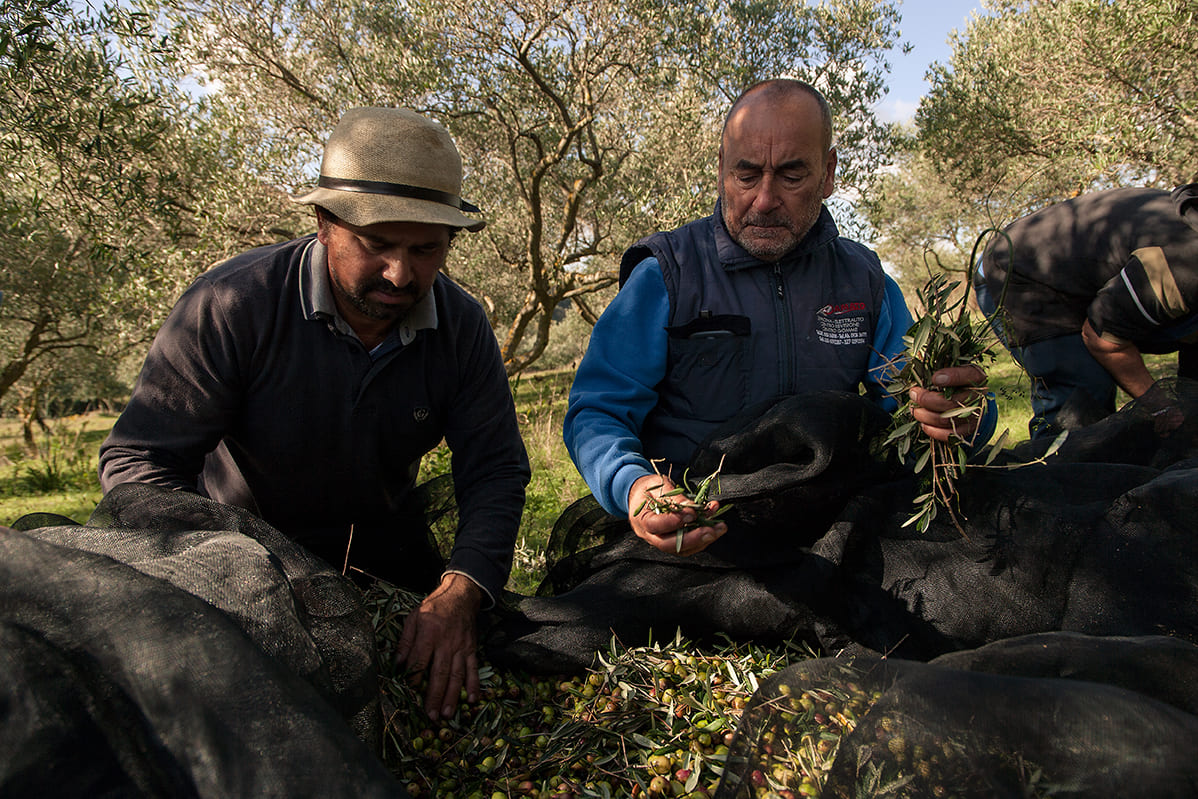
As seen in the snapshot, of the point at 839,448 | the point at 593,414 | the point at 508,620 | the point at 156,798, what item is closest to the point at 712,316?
the point at 593,414

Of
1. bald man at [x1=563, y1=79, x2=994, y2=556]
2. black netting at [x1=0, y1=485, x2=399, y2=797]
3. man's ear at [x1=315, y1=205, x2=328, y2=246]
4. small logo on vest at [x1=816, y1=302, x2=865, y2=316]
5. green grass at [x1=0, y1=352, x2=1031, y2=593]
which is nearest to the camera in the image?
black netting at [x1=0, y1=485, x2=399, y2=797]

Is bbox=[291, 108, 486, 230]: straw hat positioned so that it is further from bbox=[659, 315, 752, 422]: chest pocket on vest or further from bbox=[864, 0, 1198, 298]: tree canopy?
bbox=[864, 0, 1198, 298]: tree canopy

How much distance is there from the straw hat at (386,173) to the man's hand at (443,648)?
1.24 m

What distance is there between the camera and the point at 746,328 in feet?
9.12

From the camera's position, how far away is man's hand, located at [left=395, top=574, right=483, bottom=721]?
6.43 ft

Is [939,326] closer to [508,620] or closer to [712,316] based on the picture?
[712,316]

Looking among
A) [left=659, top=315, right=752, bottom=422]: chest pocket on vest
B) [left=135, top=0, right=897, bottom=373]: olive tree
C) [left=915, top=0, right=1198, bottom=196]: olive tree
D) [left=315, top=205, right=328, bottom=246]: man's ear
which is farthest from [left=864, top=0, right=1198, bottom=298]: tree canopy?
[left=315, top=205, right=328, bottom=246]: man's ear

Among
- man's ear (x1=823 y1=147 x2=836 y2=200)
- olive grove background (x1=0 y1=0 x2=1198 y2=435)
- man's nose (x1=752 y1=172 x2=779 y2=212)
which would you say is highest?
olive grove background (x1=0 y1=0 x2=1198 y2=435)

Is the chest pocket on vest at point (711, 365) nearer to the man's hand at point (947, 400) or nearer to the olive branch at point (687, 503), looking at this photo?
the olive branch at point (687, 503)

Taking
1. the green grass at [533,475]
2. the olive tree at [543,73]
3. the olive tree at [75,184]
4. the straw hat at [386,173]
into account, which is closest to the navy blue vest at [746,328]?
the green grass at [533,475]

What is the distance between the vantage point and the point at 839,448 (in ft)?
6.90

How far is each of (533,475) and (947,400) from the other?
5.16 metres

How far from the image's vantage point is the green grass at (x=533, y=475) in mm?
4891

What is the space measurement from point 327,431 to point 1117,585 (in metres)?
2.47
